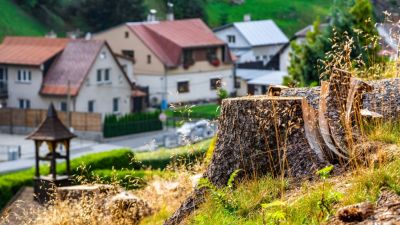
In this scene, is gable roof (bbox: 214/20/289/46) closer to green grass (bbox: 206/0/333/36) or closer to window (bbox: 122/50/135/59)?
green grass (bbox: 206/0/333/36)

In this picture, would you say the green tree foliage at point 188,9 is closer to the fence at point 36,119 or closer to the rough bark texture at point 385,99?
the fence at point 36,119

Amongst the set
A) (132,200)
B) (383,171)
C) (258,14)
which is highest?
(258,14)

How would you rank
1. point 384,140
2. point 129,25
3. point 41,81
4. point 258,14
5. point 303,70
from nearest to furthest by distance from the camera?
point 384,140 → point 303,70 → point 41,81 → point 129,25 → point 258,14

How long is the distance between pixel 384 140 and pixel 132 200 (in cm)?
432

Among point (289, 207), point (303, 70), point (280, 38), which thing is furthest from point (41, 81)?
point (289, 207)

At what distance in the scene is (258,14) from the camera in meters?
97.1

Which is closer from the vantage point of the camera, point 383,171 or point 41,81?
point 383,171

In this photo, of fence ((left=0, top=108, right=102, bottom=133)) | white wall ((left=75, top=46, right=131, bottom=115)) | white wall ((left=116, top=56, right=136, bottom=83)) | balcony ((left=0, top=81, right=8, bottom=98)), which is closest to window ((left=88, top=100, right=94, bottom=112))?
white wall ((left=75, top=46, right=131, bottom=115))

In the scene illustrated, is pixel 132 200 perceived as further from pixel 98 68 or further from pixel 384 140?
pixel 98 68

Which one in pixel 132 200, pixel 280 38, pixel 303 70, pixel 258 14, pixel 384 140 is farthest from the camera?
pixel 258 14

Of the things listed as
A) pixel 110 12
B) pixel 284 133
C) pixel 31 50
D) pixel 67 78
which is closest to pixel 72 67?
pixel 67 78

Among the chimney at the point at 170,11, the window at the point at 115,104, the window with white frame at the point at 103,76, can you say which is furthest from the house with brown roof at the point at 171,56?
the window with white frame at the point at 103,76

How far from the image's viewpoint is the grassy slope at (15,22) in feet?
247

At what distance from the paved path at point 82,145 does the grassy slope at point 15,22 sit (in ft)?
Result: 75.8
